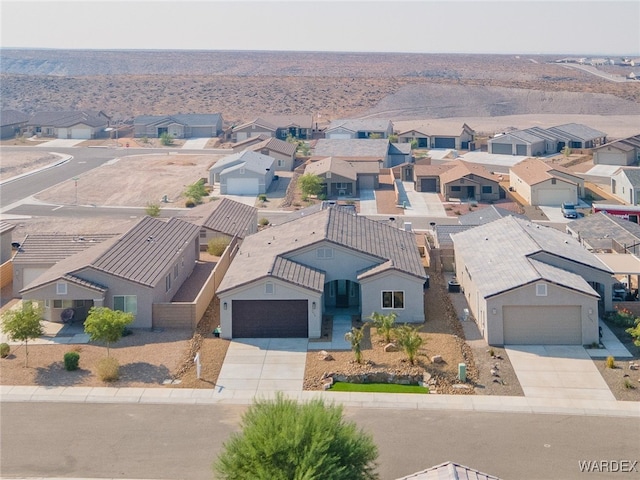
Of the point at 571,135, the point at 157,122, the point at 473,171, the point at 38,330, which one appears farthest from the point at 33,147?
the point at 38,330

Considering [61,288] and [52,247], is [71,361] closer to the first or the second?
[61,288]

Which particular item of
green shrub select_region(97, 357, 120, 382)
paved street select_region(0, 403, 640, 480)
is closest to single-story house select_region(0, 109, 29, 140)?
green shrub select_region(97, 357, 120, 382)

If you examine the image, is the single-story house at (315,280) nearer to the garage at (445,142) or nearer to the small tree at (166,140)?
the garage at (445,142)

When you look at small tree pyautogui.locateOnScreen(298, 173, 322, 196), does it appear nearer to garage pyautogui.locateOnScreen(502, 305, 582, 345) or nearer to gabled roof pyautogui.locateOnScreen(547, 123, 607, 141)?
garage pyautogui.locateOnScreen(502, 305, 582, 345)

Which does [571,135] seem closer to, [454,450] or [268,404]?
[454,450]

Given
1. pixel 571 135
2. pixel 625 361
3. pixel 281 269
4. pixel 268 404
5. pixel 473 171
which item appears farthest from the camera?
pixel 571 135

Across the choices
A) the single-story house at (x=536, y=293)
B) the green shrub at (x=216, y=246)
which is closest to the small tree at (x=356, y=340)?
the single-story house at (x=536, y=293)
